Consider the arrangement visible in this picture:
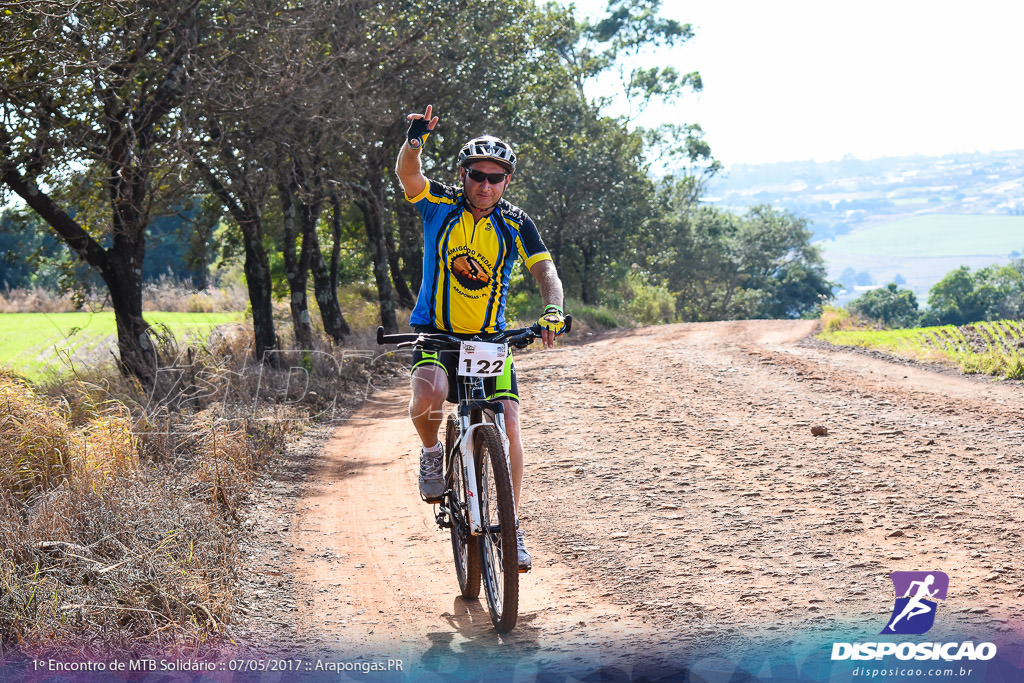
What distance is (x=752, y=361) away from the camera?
15492 millimetres

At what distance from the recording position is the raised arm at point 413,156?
16.8ft

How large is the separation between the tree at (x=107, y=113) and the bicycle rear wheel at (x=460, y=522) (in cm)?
706

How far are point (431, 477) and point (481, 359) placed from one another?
0.93 m

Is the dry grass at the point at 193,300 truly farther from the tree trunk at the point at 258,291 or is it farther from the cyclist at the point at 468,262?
the cyclist at the point at 468,262

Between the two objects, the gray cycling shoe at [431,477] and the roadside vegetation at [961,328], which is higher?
the gray cycling shoe at [431,477]

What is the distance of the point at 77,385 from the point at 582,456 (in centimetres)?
544

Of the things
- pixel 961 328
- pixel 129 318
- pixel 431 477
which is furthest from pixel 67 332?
pixel 431 477

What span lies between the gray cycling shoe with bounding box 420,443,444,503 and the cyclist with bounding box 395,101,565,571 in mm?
238

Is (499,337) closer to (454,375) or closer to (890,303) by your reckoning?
(454,375)

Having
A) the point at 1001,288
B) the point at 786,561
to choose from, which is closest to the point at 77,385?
the point at 786,561

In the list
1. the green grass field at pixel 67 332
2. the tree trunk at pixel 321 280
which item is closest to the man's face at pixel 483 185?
the green grass field at pixel 67 332

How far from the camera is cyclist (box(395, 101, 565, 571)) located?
5.21 meters

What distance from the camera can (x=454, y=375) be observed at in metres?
5.31

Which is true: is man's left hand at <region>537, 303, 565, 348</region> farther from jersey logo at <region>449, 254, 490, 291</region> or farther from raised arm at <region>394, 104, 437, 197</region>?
raised arm at <region>394, 104, 437, 197</region>
